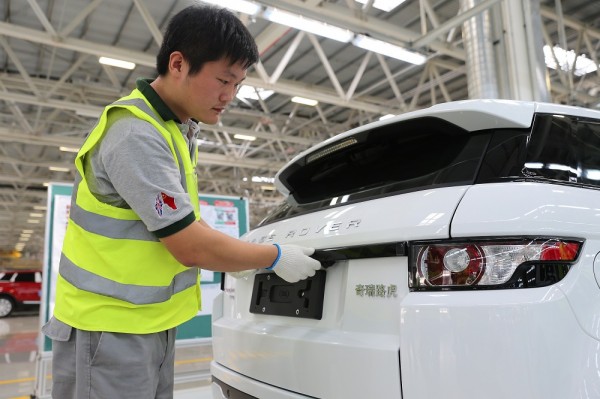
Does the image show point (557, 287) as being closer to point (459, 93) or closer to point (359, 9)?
point (359, 9)

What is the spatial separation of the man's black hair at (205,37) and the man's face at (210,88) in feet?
0.07

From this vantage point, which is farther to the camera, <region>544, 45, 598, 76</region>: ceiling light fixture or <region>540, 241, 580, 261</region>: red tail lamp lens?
<region>544, 45, 598, 76</region>: ceiling light fixture

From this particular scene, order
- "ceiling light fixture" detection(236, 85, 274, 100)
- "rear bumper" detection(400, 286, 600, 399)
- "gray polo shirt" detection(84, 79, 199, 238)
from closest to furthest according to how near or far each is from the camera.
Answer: "rear bumper" detection(400, 286, 600, 399), "gray polo shirt" detection(84, 79, 199, 238), "ceiling light fixture" detection(236, 85, 274, 100)

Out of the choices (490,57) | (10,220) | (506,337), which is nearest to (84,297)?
(506,337)

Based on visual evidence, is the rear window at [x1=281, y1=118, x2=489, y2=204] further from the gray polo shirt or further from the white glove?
the gray polo shirt

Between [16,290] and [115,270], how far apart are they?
55.5 feet

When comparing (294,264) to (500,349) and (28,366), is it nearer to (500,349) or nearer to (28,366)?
(500,349)

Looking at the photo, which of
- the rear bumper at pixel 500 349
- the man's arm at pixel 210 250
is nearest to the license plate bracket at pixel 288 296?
the man's arm at pixel 210 250

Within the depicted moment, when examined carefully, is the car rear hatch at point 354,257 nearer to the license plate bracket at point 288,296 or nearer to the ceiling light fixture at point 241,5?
the license plate bracket at point 288,296

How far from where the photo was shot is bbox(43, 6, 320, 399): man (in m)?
1.29

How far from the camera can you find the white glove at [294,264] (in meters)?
1.52

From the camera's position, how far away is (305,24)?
5707 millimetres

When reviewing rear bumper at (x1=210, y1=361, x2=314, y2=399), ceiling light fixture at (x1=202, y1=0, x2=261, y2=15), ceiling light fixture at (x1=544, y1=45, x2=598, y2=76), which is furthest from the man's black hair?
ceiling light fixture at (x1=544, y1=45, x2=598, y2=76)

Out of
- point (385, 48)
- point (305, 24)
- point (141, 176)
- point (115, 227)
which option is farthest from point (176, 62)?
point (385, 48)
